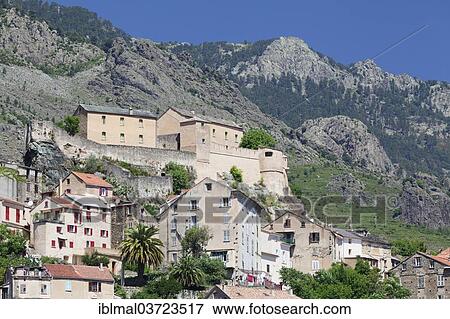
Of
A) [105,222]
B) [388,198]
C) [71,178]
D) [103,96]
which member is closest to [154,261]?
[105,222]

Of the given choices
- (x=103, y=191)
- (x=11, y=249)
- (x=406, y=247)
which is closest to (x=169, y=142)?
(x=103, y=191)

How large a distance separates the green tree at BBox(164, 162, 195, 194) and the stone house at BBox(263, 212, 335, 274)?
12.4 meters

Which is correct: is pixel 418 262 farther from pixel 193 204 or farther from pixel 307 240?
pixel 193 204

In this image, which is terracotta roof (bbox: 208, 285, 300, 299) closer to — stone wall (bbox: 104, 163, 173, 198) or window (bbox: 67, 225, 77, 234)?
window (bbox: 67, 225, 77, 234)

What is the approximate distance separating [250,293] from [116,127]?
40982 mm

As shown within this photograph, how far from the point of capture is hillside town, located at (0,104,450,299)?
78812 mm

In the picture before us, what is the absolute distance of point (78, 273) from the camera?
75.4m

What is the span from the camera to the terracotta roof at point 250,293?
71875 millimetres

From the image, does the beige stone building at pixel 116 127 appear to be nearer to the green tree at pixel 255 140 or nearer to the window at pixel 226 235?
the green tree at pixel 255 140

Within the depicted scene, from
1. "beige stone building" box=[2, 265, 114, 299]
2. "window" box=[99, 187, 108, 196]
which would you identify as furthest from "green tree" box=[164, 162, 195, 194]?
"beige stone building" box=[2, 265, 114, 299]

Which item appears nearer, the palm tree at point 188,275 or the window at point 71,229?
the palm tree at point 188,275

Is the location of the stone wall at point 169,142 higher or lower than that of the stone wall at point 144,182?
higher

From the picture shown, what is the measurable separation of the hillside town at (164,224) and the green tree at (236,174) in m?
0.18

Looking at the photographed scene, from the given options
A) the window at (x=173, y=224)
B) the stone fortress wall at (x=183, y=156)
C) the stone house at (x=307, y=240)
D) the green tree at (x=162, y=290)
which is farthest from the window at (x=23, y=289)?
the stone fortress wall at (x=183, y=156)
